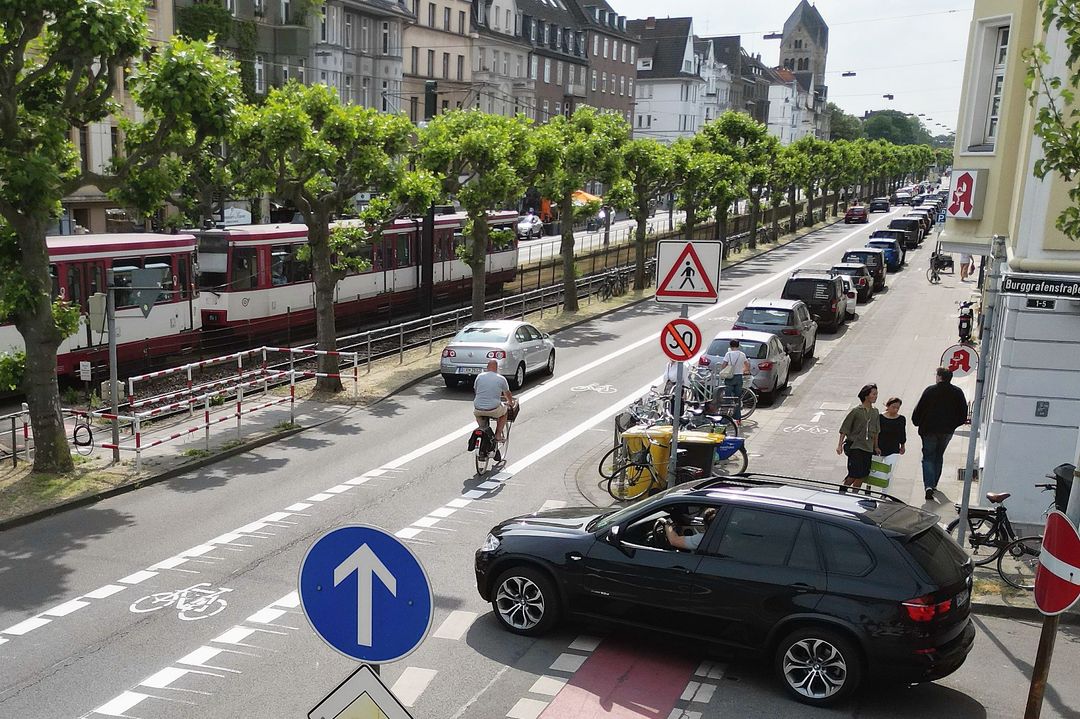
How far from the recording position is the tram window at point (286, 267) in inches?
1124

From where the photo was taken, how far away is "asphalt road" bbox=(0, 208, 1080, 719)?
27.3 ft

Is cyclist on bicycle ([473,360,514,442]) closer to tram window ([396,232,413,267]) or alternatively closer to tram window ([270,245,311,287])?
tram window ([270,245,311,287])

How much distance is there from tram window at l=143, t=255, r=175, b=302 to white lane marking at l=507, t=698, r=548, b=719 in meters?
18.0

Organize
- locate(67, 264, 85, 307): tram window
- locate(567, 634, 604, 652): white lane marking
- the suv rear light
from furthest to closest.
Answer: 1. locate(67, 264, 85, 307): tram window
2. locate(567, 634, 604, 652): white lane marking
3. the suv rear light

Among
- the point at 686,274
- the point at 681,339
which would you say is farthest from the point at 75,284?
the point at 686,274

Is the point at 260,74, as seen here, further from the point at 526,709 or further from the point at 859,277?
the point at 526,709

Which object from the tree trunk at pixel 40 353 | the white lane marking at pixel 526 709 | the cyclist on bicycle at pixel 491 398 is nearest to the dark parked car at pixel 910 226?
the cyclist on bicycle at pixel 491 398

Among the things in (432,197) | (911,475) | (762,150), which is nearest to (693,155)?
(762,150)

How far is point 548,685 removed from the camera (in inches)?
338

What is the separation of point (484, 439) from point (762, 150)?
47.7m

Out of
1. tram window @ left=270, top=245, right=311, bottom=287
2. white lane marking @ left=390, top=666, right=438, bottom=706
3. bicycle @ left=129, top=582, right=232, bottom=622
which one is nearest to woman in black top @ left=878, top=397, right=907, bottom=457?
white lane marking @ left=390, top=666, right=438, bottom=706

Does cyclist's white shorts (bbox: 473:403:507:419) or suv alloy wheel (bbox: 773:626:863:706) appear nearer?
suv alloy wheel (bbox: 773:626:863:706)

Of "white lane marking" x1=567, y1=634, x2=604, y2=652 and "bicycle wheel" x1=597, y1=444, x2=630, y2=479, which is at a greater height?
"white lane marking" x1=567, y1=634, x2=604, y2=652

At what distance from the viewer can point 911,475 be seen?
16094mm
